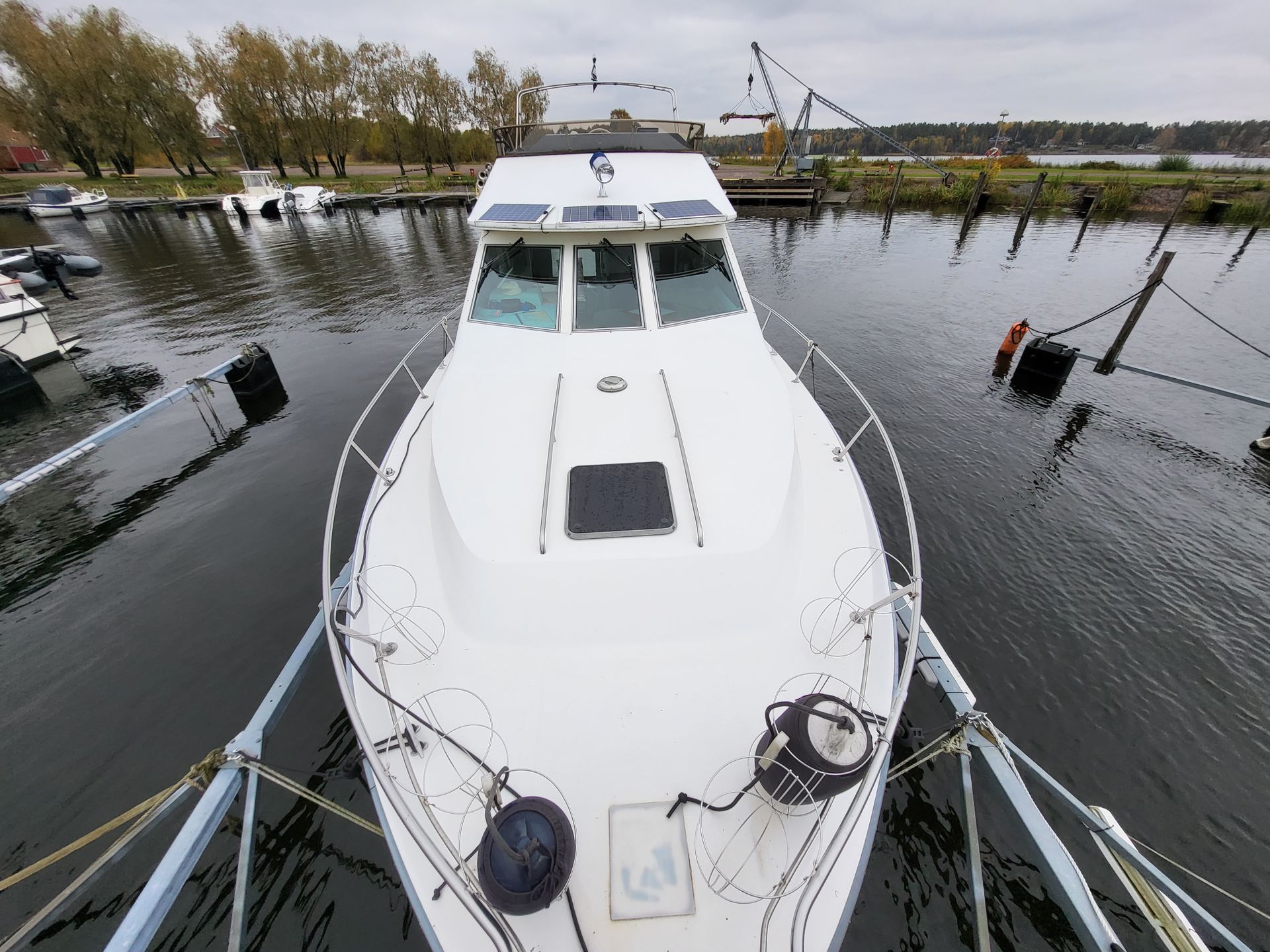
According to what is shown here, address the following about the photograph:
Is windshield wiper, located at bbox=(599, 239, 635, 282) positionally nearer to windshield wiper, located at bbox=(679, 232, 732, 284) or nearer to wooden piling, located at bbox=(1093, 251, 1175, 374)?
windshield wiper, located at bbox=(679, 232, 732, 284)

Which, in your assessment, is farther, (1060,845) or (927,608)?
(927,608)

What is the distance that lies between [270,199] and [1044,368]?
4034cm

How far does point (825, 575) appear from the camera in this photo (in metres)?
3.37

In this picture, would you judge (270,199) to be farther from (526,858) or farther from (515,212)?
(526,858)

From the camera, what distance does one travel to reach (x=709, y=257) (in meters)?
5.44

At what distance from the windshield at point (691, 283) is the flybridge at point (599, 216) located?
1.03ft

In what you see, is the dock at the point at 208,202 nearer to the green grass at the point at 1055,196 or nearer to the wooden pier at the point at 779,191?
the wooden pier at the point at 779,191

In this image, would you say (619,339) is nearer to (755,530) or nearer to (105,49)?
(755,530)

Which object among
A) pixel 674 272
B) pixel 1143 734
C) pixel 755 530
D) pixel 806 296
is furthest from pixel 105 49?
pixel 1143 734

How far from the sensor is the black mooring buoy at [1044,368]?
9367 millimetres

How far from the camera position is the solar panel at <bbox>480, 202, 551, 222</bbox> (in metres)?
4.94

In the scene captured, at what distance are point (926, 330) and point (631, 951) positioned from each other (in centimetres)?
1446

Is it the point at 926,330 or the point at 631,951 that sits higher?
the point at 631,951

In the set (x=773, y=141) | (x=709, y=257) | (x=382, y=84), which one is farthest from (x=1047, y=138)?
(x=709, y=257)
